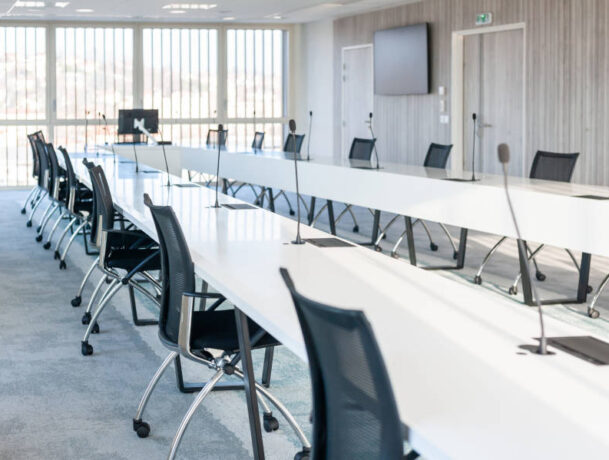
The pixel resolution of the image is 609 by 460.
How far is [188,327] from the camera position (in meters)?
3.19

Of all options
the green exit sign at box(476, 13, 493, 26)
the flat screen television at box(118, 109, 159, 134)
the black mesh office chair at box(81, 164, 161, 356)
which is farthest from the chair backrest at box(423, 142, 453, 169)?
the flat screen television at box(118, 109, 159, 134)

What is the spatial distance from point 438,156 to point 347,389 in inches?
261

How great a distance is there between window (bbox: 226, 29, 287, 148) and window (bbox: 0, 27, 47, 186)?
10.4 feet

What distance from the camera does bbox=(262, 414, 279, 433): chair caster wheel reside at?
12.1 feet

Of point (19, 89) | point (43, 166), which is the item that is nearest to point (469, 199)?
point (43, 166)

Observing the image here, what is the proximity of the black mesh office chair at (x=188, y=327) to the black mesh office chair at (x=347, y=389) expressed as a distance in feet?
4.10

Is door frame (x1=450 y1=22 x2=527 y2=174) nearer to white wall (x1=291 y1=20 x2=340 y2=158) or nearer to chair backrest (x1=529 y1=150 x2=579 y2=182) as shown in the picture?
white wall (x1=291 y1=20 x2=340 y2=158)

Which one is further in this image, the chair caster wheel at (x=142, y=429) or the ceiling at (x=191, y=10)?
the ceiling at (x=191, y=10)

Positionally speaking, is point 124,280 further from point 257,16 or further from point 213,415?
point 257,16

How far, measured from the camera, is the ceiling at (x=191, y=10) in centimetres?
1190

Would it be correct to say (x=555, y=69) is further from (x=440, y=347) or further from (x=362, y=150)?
(x=440, y=347)

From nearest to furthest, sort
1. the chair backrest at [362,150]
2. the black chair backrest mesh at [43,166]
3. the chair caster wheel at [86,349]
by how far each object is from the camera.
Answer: the chair caster wheel at [86,349], the black chair backrest mesh at [43,166], the chair backrest at [362,150]

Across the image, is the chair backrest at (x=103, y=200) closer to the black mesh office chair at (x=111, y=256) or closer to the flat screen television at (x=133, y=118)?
the black mesh office chair at (x=111, y=256)

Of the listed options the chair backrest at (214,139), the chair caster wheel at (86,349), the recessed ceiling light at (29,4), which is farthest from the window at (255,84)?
the chair caster wheel at (86,349)
